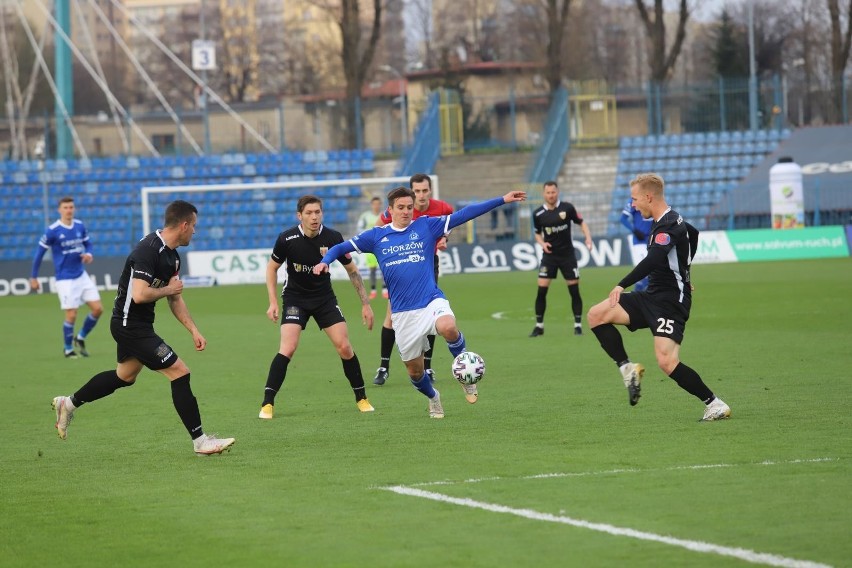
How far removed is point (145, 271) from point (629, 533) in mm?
4333

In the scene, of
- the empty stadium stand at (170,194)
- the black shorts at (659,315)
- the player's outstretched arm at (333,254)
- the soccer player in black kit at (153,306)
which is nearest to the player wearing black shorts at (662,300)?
the black shorts at (659,315)

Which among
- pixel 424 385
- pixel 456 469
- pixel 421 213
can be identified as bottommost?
pixel 456 469

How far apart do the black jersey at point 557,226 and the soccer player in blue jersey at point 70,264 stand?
266 inches

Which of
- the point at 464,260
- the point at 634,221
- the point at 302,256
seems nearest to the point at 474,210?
the point at 302,256

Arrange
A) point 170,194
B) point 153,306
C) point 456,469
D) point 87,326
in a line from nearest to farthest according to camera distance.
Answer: point 456,469, point 153,306, point 87,326, point 170,194

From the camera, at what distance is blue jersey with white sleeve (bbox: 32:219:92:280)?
1931 cm

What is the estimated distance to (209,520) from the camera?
7.55m

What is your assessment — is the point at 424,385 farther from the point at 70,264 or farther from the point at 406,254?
the point at 70,264

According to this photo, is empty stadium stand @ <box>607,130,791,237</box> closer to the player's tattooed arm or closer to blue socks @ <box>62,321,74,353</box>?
blue socks @ <box>62,321,74,353</box>

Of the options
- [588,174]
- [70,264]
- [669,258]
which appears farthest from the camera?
[588,174]

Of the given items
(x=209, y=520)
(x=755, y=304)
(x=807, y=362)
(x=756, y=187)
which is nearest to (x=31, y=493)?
(x=209, y=520)

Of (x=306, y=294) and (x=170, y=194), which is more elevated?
(x=170, y=194)

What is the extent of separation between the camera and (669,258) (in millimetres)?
10383

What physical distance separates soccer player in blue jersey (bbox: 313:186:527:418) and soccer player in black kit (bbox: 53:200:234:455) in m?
1.68
